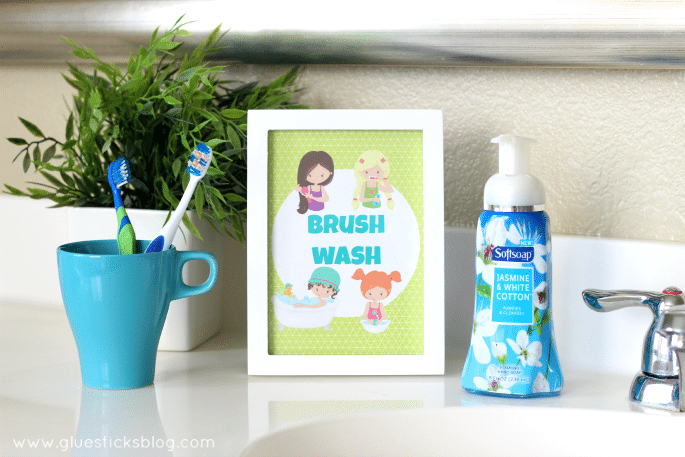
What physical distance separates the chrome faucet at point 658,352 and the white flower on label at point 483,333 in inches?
3.8

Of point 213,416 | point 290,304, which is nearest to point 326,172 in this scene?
point 290,304

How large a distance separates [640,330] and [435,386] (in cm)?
20

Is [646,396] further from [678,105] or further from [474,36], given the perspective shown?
[474,36]

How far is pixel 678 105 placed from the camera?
2.19ft

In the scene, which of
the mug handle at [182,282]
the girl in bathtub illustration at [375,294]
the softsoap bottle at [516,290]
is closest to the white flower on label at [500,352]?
the softsoap bottle at [516,290]

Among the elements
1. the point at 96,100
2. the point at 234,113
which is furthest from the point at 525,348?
the point at 96,100

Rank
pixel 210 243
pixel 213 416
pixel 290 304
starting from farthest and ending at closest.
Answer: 1. pixel 210 243
2. pixel 290 304
3. pixel 213 416

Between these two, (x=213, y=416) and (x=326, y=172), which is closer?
(x=213, y=416)

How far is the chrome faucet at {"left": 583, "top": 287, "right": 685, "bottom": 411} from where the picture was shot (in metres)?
0.56

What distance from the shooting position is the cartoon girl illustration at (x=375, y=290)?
67 cm

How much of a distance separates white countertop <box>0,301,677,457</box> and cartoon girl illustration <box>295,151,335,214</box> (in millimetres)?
166

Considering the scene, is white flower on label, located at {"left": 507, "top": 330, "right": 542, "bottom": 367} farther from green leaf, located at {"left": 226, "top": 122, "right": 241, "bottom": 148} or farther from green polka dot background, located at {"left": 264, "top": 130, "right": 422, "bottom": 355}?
green leaf, located at {"left": 226, "top": 122, "right": 241, "bottom": 148}

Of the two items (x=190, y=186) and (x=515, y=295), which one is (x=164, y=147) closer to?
(x=190, y=186)

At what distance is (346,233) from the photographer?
2.19 feet
